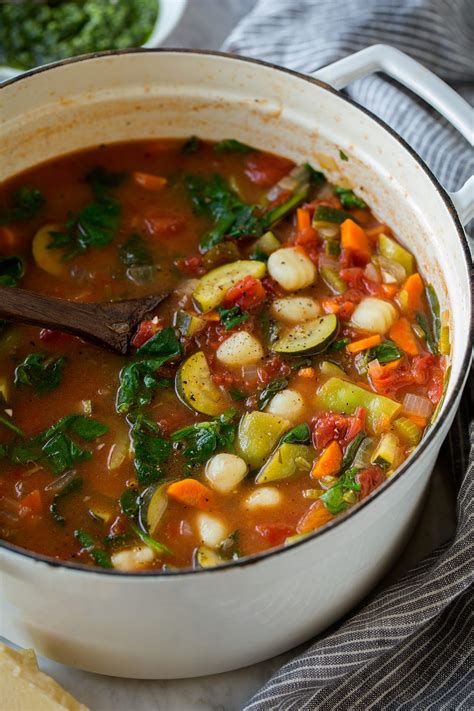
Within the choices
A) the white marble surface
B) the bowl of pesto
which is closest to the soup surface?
the white marble surface

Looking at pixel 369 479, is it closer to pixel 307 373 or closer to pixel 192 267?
pixel 307 373

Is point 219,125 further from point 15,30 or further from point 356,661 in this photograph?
point 356,661

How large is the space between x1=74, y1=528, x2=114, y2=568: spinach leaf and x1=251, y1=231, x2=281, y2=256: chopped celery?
43.6 inches

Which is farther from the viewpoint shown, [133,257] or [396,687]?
[133,257]

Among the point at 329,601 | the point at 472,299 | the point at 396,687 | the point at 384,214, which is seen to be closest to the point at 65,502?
the point at 329,601

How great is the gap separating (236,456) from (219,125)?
1.31 metres

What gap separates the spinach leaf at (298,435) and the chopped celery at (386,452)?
190 mm

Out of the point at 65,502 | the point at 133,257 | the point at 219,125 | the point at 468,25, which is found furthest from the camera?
the point at 468,25

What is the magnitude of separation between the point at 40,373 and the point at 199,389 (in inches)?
18.7

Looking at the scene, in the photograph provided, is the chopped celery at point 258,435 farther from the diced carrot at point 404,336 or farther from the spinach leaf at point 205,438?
the diced carrot at point 404,336

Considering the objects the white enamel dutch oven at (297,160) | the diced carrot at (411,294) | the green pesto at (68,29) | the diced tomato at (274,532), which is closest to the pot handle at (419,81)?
the white enamel dutch oven at (297,160)

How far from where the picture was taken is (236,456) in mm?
2693

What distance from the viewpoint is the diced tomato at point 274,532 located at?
2555 mm

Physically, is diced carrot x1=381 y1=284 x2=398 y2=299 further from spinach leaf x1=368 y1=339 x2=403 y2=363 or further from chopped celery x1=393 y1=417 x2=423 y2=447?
chopped celery x1=393 y1=417 x2=423 y2=447
